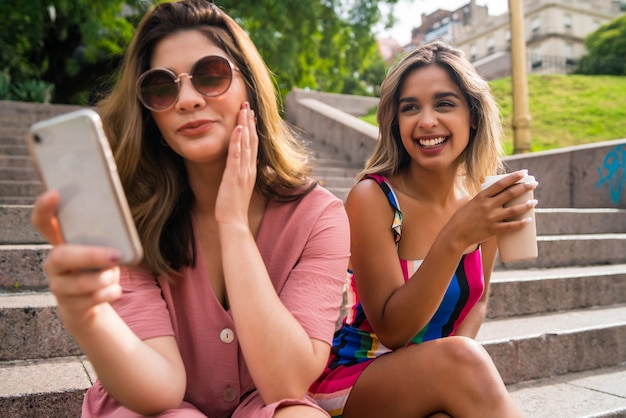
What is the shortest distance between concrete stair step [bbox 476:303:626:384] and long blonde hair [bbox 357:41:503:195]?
3.30 feet

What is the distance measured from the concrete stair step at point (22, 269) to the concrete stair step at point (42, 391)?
68cm

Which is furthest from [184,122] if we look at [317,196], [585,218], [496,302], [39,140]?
[585,218]

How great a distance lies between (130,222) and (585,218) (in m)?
5.21

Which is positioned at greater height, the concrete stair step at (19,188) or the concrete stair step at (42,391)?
the concrete stair step at (19,188)

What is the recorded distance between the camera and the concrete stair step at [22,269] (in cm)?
289

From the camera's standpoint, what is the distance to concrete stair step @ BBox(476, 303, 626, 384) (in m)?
2.94

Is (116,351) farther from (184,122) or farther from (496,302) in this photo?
(496,302)

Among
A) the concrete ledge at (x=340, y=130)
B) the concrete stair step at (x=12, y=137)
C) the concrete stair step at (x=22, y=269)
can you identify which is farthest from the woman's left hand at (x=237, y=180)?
the concrete ledge at (x=340, y=130)

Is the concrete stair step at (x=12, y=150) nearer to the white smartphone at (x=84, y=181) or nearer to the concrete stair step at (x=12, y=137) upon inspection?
the concrete stair step at (x=12, y=137)

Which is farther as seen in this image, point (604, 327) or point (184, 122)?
point (604, 327)

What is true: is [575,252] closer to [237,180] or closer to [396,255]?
[396,255]

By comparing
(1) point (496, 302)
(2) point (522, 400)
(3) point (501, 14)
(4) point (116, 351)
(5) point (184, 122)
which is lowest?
(2) point (522, 400)

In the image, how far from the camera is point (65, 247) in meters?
1.03

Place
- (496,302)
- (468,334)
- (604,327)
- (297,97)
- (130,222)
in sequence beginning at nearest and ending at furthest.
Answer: (130,222)
(468,334)
(604,327)
(496,302)
(297,97)
